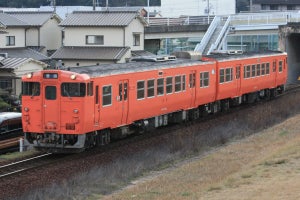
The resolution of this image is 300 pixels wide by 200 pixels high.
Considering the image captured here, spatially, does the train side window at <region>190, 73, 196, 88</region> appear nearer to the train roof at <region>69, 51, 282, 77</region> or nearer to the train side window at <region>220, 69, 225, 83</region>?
the train roof at <region>69, 51, 282, 77</region>

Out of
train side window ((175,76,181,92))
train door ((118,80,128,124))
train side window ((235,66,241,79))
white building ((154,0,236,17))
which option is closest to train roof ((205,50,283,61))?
train side window ((235,66,241,79))

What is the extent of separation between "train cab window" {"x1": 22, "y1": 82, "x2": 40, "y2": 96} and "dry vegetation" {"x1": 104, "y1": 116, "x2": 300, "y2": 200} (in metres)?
4.19

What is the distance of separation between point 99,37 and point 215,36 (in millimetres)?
8934

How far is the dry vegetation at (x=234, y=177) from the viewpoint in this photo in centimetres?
1108

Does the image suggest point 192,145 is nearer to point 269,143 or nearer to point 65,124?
point 269,143

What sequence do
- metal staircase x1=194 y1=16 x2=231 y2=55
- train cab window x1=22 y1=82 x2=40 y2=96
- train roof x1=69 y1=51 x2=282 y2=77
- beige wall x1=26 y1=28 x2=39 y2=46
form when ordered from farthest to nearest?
1. metal staircase x1=194 y1=16 x2=231 y2=55
2. beige wall x1=26 y1=28 x2=39 y2=46
3. train roof x1=69 y1=51 x2=282 y2=77
4. train cab window x1=22 y1=82 x2=40 y2=96

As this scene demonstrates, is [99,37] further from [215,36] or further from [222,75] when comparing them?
[222,75]

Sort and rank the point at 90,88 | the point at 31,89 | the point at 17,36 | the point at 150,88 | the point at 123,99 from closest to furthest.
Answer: the point at 90,88 < the point at 31,89 < the point at 123,99 < the point at 150,88 < the point at 17,36

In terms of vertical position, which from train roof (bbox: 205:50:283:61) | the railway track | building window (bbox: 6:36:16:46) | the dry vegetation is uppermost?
building window (bbox: 6:36:16:46)

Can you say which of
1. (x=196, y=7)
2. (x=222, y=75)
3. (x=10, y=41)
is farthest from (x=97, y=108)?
(x=196, y=7)

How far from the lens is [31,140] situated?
16781mm

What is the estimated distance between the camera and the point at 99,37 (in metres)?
39.7

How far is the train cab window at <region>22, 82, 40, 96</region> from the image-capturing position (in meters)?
16.5

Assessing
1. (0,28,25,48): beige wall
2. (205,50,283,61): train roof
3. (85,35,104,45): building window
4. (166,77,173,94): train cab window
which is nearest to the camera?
(166,77,173,94): train cab window
